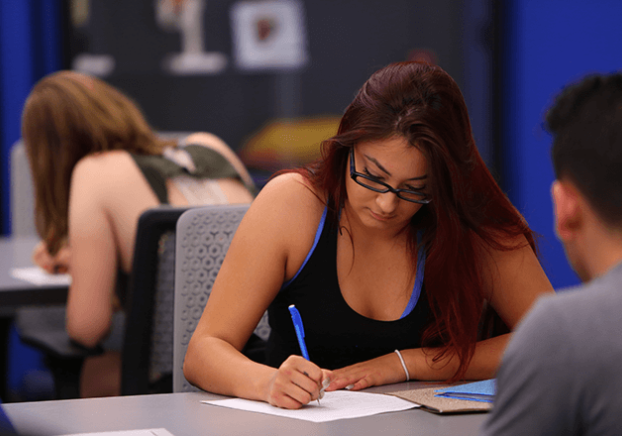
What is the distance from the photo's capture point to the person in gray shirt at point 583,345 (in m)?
0.66

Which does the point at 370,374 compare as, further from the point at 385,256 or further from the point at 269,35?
the point at 269,35

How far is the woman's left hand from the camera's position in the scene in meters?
1.31

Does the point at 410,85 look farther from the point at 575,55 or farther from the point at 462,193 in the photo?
the point at 575,55

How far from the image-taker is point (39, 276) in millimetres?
2383

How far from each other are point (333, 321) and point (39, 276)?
1.28m

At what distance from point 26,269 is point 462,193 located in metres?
1.71

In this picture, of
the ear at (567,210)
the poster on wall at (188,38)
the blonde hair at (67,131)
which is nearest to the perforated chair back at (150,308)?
the blonde hair at (67,131)

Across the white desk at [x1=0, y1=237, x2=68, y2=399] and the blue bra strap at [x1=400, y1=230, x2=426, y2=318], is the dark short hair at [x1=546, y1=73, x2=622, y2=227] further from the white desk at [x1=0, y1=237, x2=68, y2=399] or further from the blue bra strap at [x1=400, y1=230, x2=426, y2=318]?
the white desk at [x1=0, y1=237, x2=68, y2=399]

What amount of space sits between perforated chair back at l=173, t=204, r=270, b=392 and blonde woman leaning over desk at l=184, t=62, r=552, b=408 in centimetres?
16

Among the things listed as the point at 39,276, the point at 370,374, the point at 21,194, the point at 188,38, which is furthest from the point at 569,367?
the point at 188,38

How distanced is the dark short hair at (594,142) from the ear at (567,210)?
1 centimetres

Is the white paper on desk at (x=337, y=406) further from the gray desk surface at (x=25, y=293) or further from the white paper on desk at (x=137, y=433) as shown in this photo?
the gray desk surface at (x=25, y=293)

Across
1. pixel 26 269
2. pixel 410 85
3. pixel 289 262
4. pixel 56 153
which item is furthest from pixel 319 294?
pixel 26 269

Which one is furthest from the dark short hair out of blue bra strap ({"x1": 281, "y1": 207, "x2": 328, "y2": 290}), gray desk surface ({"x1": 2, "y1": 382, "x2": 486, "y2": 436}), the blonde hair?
the blonde hair
